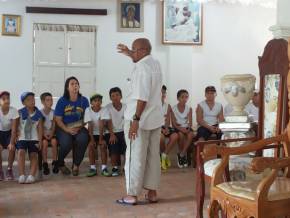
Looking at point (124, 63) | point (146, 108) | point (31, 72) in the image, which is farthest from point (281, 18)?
point (31, 72)

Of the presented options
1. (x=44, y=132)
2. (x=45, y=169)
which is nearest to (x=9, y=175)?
(x=45, y=169)

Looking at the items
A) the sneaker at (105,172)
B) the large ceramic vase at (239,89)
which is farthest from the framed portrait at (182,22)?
the large ceramic vase at (239,89)

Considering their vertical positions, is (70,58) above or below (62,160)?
above

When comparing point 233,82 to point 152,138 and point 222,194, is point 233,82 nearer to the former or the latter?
point 152,138

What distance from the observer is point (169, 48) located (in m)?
7.73

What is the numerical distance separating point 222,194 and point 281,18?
5.60 feet

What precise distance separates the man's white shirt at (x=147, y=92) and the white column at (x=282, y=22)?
97cm

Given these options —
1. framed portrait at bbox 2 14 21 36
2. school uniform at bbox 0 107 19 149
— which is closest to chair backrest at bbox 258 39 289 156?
school uniform at bbox 0 107 19 149

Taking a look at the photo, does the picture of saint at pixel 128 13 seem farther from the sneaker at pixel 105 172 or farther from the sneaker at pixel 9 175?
the sneaker at pixel 9 175

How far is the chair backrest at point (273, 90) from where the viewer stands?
10.3ft

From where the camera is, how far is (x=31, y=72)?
7.47m

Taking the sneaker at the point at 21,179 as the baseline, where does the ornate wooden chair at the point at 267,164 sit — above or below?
above

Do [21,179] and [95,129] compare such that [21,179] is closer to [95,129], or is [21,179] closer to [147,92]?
[95,129]

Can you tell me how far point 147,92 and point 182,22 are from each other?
4.26m
